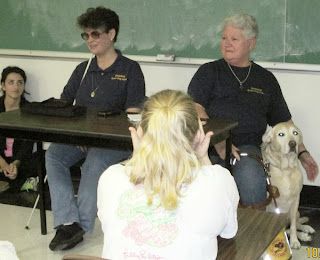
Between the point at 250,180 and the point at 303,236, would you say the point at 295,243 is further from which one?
the point at 250,180

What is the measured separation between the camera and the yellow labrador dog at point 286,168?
3.25m

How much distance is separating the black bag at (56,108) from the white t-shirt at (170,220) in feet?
4.98

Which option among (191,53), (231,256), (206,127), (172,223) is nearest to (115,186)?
(172,223)

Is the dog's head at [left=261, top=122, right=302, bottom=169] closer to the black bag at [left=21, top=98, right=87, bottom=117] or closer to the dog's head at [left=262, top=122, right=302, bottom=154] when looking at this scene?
the dog's head at [left=262, top=122, right=302, bottom=154]

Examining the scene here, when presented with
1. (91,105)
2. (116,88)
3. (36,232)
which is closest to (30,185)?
(36,232)

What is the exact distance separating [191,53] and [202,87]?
761mm

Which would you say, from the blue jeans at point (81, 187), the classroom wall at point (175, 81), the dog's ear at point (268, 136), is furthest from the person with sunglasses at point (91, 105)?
the dog's ear at point (268, 136)

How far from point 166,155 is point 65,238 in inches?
72.6

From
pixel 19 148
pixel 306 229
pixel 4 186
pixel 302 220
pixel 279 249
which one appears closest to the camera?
pixel 279 249

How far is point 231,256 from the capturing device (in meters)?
1.68

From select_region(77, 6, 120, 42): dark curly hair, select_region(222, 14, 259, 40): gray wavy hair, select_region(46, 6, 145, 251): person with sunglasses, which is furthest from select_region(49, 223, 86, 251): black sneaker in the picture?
select_region(222, 14, 259, 40): gray wavy hair

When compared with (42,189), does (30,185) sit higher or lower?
lower

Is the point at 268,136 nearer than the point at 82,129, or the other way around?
the point at 82,129

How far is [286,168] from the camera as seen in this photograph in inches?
130
